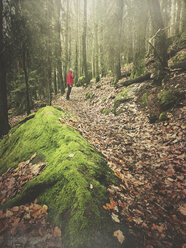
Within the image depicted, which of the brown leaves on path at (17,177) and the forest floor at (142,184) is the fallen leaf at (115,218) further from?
the brown leaves on path at (17,177)

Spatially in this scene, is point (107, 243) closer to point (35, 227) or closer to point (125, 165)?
point (35, 227)

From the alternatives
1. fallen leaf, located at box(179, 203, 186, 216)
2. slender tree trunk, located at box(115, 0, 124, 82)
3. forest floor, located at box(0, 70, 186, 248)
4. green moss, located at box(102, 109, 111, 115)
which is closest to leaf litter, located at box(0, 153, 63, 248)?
forest floor, located at box(0, 70, 186, 248)

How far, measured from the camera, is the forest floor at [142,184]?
157 centimetres

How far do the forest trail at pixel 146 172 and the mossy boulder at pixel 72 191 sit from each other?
21 cm

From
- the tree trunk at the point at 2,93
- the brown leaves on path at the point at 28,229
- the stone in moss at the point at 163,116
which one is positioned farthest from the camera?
the tree trunk at the point at 2,93

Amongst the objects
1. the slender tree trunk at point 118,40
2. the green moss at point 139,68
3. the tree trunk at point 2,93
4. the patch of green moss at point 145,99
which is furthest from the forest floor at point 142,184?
the tree trunk at point 2,93

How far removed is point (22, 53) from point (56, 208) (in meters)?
7.76

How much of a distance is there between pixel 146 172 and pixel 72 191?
208 cm

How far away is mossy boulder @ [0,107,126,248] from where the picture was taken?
4.54ft

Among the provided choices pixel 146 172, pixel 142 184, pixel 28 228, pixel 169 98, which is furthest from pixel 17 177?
pixel 169 98

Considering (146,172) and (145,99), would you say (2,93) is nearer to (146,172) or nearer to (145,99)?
(145,99)

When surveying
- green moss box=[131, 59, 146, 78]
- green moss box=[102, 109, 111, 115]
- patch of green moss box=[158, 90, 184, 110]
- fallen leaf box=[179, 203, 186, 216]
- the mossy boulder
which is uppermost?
green moss box=[131, 59, 146, 78]

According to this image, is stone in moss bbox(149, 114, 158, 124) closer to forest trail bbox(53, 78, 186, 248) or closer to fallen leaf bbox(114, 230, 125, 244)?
forest trail bbox(53, 78, 186, 248)

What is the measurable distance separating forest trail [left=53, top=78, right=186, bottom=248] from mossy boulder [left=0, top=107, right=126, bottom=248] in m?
0.21
